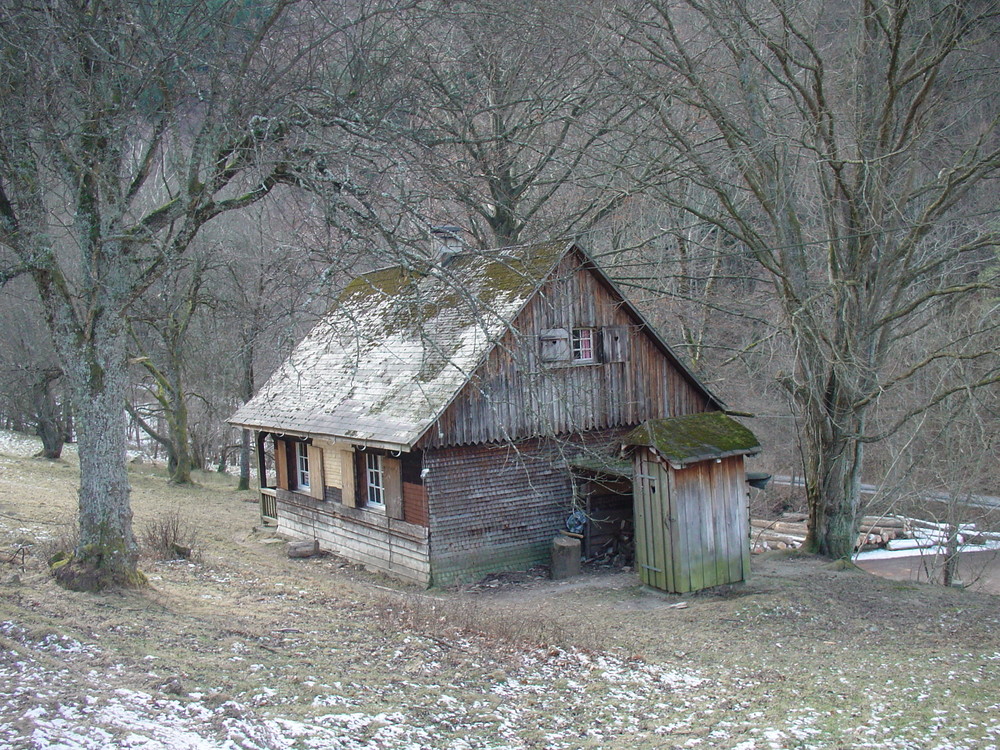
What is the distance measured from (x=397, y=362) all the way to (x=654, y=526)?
21.6 ft

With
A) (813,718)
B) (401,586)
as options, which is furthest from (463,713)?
(401,586)

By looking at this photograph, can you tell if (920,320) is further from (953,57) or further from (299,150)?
(299,150)

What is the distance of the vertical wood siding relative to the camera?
12.5 metres

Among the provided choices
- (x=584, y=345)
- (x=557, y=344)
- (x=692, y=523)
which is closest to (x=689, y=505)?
(x=692, y=523)

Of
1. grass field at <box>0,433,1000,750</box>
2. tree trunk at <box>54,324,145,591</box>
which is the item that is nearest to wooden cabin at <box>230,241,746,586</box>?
grass field at <box>0,433,1000,750</box>

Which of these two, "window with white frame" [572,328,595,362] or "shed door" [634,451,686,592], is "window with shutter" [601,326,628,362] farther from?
"shed door" [634,451,686,592]

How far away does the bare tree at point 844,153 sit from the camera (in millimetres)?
12328

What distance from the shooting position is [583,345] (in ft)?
52.5

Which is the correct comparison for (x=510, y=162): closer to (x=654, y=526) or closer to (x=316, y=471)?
(x=654, y=526)

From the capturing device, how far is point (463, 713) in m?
6.69

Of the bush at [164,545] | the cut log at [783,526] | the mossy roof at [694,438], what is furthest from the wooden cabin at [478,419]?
the cut log at [783,526]

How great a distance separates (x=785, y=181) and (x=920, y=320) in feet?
29.3

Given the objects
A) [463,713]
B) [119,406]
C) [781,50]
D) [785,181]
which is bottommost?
[463,713]

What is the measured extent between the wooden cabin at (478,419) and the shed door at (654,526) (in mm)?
1094
